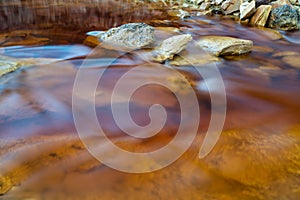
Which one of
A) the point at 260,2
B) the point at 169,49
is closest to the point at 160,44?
the point at 169,49

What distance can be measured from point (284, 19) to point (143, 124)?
5.33m

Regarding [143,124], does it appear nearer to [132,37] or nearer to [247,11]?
[132,37]

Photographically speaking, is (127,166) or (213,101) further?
(213,101)

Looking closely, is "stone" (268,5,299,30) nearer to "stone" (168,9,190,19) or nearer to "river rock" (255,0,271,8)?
"river rock" (255,0,271,8)

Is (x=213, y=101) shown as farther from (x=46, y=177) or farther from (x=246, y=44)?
(x=246, y=44)

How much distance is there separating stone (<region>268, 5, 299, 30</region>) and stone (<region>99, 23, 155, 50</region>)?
3506mm

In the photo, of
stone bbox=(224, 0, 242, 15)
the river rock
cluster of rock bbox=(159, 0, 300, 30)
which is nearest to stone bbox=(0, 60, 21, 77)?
cluster of rock bbox=(159, 0, 300, 30)

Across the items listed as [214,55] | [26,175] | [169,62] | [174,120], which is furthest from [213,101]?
[26,175]

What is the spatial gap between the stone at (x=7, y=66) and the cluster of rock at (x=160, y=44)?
1343mm

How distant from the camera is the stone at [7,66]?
8.90ft

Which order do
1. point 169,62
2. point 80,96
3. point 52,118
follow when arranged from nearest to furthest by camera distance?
point 52,118
point 80,96
point 169,62

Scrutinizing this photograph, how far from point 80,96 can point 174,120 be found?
36.6 inches

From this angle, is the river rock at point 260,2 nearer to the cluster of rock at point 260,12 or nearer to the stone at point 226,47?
the cluster of rock at point 260,12

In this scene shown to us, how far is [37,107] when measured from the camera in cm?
213
